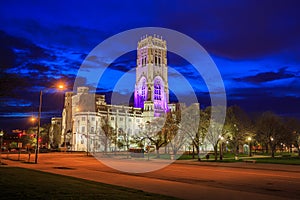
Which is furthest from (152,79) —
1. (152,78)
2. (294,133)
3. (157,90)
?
(294,133)

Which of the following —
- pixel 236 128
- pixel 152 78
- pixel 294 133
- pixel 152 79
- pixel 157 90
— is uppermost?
pixel 152 78

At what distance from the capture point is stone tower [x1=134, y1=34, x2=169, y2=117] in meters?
181

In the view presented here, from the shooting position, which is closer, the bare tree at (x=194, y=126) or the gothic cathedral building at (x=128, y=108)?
the bare tree at (x=194, y=126)

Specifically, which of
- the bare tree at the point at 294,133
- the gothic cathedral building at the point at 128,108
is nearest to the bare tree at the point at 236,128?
the bare tree at the point at 294,133

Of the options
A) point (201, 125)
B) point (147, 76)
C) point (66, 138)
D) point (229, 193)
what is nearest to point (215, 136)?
point (201, 125)

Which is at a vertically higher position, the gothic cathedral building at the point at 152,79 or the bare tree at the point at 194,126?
the gothic cathedral building at the point at 152,79

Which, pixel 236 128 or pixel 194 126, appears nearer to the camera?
pixel 194 126

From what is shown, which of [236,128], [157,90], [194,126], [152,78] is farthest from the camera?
[157,90]

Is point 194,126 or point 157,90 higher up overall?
point 157,90

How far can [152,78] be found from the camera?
18600cm

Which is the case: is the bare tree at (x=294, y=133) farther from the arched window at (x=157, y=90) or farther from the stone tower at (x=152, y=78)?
the arched window at (x=157, y=90)

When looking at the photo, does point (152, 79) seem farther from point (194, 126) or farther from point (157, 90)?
point (194, 126)

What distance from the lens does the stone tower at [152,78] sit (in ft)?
594

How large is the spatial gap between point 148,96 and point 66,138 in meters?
53.3
